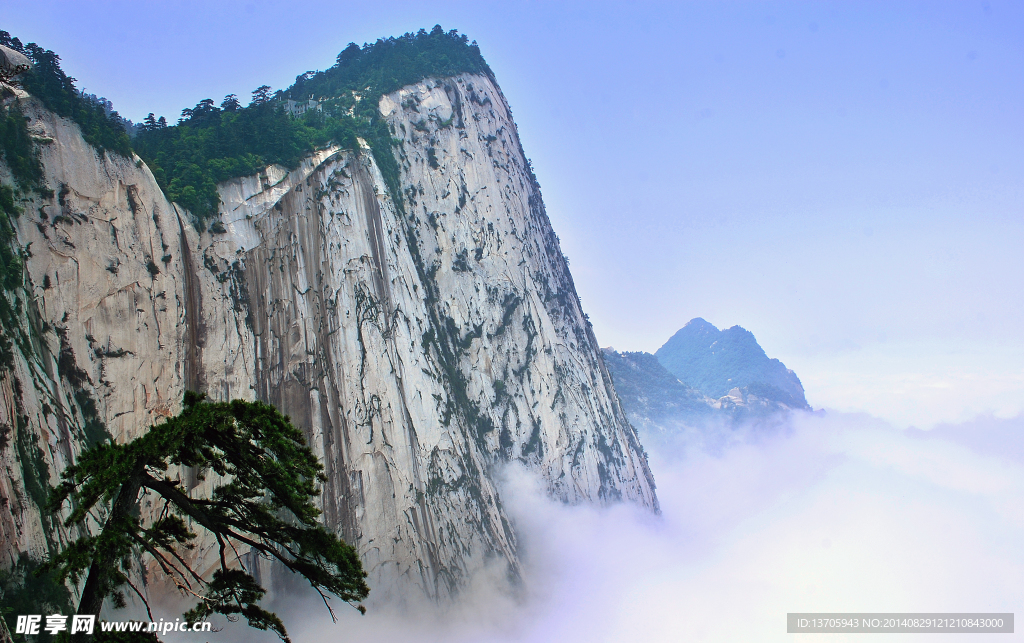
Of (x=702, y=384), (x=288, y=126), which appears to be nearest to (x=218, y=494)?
(x=288, y=126)

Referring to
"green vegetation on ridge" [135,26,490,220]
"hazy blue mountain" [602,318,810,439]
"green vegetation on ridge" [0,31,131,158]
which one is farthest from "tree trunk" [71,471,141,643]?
"hazy blue mountain" [602,318,810,439]

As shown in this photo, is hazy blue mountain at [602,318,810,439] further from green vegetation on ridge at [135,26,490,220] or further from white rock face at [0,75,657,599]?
green vegetation on ridge at [135,26,490,220]

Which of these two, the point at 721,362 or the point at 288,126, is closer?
the point at 288,126

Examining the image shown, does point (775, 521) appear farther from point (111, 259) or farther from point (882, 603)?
point (111, 259)

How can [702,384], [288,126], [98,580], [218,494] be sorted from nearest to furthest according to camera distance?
[98,580], [218,494], [288,126], [702,384]

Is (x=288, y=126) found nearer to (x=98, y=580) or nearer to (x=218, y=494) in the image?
(x=218, y=494)
